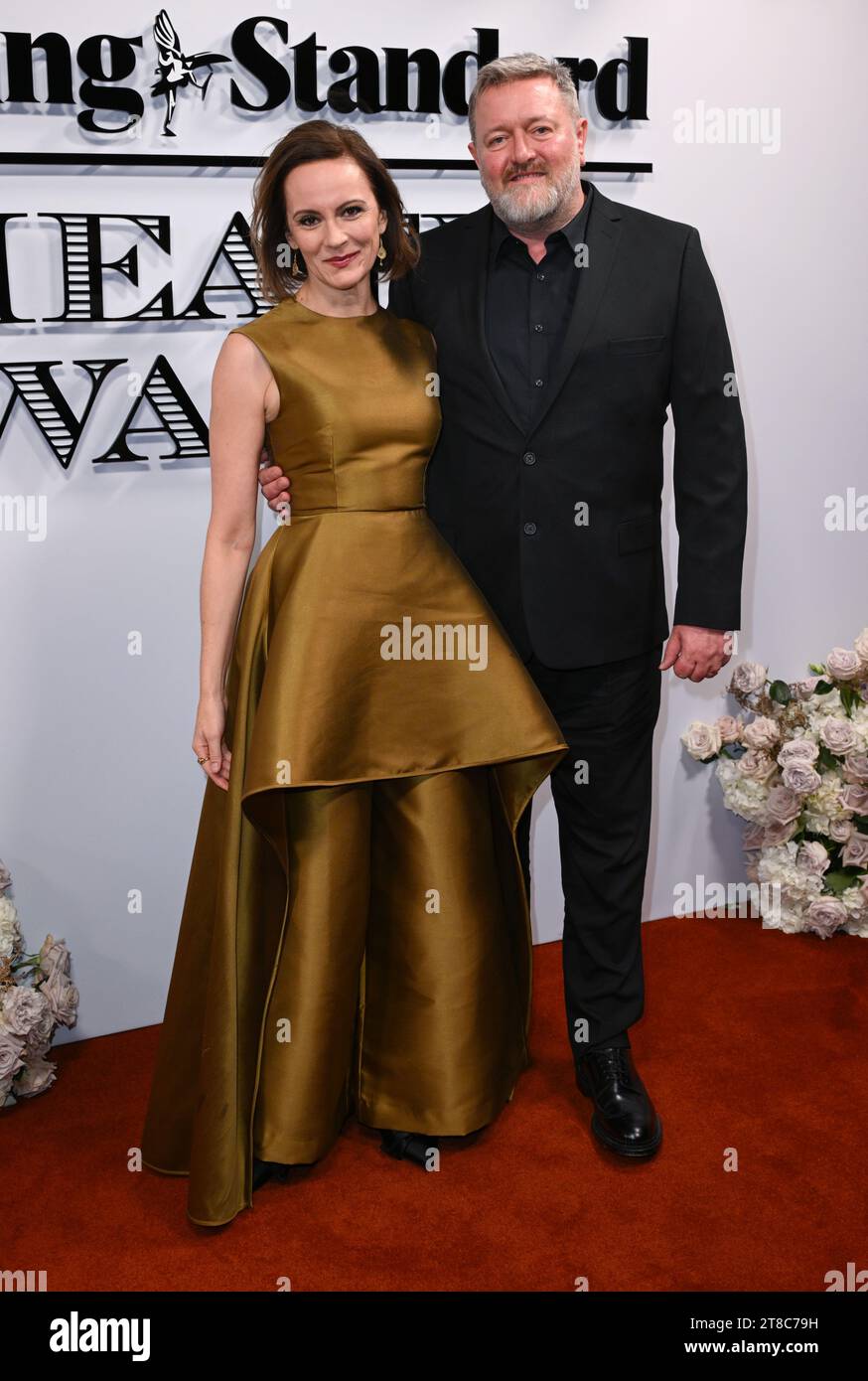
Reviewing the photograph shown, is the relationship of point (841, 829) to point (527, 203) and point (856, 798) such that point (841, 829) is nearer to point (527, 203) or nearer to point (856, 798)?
point (856, 798)

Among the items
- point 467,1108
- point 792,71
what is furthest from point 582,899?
point 792,71

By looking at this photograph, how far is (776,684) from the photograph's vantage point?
3.50 m

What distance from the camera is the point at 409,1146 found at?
97.7 inches

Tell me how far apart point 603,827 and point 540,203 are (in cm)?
107

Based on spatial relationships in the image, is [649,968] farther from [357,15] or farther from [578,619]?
[357,15]

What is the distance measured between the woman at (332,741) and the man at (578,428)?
95mm

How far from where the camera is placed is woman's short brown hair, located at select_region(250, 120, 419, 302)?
2150mm

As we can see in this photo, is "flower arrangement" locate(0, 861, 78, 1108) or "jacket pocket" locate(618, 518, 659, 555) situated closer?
"jacket pocket" locate(618, 518, 659, 555)

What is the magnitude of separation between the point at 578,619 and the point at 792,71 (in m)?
1.72

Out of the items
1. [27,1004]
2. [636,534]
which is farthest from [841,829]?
[27,1004]

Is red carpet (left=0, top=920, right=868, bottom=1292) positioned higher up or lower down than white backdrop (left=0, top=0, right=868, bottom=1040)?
lower down

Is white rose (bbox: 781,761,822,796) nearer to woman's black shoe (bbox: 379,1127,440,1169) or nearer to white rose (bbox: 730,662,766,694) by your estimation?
white rose (bbox: 730,662,766,694)

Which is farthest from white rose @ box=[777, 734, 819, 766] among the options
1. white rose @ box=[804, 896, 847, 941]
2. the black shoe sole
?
the black shoe sole

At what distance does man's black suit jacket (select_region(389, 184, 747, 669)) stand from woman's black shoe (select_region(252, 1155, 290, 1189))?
100 centimetres
